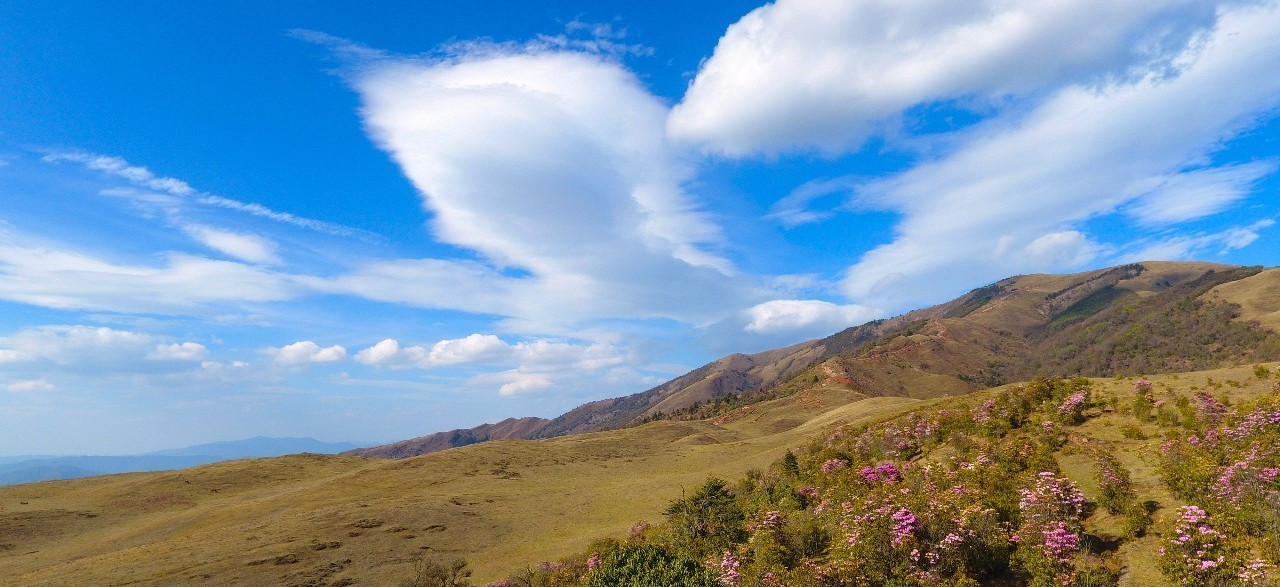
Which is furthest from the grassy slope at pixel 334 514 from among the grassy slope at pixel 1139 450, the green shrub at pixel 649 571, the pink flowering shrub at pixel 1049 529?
the grassy slope at pixel 1139 450

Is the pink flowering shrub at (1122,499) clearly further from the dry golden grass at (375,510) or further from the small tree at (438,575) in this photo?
the small tree at (438,575)

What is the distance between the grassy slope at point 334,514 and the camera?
3281 cm

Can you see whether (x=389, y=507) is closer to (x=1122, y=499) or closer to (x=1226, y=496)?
(x=1122, y=499)

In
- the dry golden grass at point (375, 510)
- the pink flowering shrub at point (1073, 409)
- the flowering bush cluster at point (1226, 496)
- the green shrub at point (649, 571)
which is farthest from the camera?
the dry golden grass at point (375, 510)

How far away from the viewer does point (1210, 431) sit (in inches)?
731

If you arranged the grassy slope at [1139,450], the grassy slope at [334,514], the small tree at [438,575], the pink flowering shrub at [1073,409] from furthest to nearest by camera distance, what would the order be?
the grassy slope at [334,514] < the small tree at [438,575] < the pink flowering shrub at [1073,409] < the grassy slope at [1139,450]

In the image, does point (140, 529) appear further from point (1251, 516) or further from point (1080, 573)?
point (1251, 516)

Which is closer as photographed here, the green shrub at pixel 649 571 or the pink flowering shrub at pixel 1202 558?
the pink flowering shrub at pixel 1202 558

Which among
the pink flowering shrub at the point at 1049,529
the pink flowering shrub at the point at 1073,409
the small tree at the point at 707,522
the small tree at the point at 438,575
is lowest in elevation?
the small tree at the point at 438,575

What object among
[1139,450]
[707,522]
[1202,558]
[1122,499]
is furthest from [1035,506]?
[707,522]

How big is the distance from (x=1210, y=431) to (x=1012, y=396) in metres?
10.00

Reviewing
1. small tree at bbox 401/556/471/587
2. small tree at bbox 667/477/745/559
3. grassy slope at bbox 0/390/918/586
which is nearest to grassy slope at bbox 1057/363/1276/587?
small tree at bbox 667/477/745/559

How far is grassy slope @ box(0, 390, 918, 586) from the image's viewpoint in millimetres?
32812

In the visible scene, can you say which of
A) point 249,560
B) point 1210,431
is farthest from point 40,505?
point 1210,431
